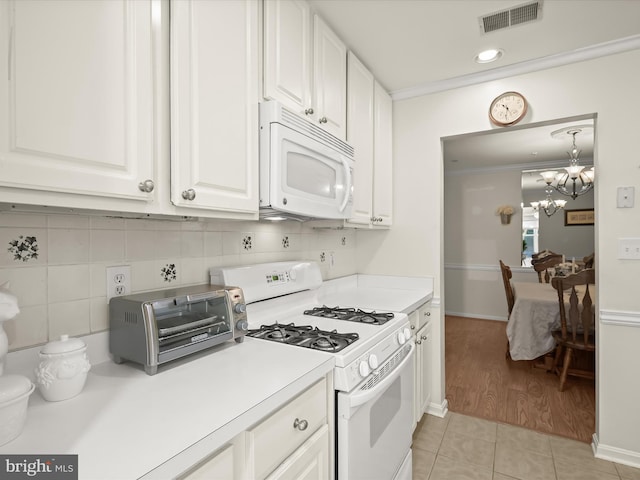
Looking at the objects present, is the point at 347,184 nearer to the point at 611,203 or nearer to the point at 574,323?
the point at 611,203

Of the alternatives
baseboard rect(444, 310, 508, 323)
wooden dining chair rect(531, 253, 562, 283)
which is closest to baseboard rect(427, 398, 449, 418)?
wooden dining chair rect(531, 253, 562, 283)

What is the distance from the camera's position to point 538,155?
4723 millimetres

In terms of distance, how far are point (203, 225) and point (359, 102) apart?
1.25 meters

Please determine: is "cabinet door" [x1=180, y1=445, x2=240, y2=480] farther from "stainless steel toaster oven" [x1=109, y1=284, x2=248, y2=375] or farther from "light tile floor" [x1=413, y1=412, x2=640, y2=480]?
"light tile floor" [x1=413, y1=412, x2=640, y2=480]

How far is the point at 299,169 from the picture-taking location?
1473mm

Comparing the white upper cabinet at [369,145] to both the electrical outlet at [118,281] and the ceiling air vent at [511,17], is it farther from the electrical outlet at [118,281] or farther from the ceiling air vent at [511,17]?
the electrical outlet at [118,281]

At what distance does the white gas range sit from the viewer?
119 cm

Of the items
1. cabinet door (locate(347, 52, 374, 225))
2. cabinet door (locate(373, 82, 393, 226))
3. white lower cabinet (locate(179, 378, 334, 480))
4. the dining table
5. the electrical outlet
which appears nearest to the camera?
white lower cabinet (locate(179, 378, 334, 480))

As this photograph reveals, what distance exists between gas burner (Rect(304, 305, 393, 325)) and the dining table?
89.5 inches

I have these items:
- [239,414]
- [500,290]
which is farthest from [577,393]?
[239,414]

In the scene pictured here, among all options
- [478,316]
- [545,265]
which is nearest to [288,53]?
[545,265]

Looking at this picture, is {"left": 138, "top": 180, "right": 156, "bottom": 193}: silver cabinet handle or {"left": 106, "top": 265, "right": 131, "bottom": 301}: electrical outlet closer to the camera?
{"left": 138, "top": 180, "right": 156, "bottom": 193}: silver cabinet handle

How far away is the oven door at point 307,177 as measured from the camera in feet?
4.35

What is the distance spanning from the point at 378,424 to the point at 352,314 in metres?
0.53
